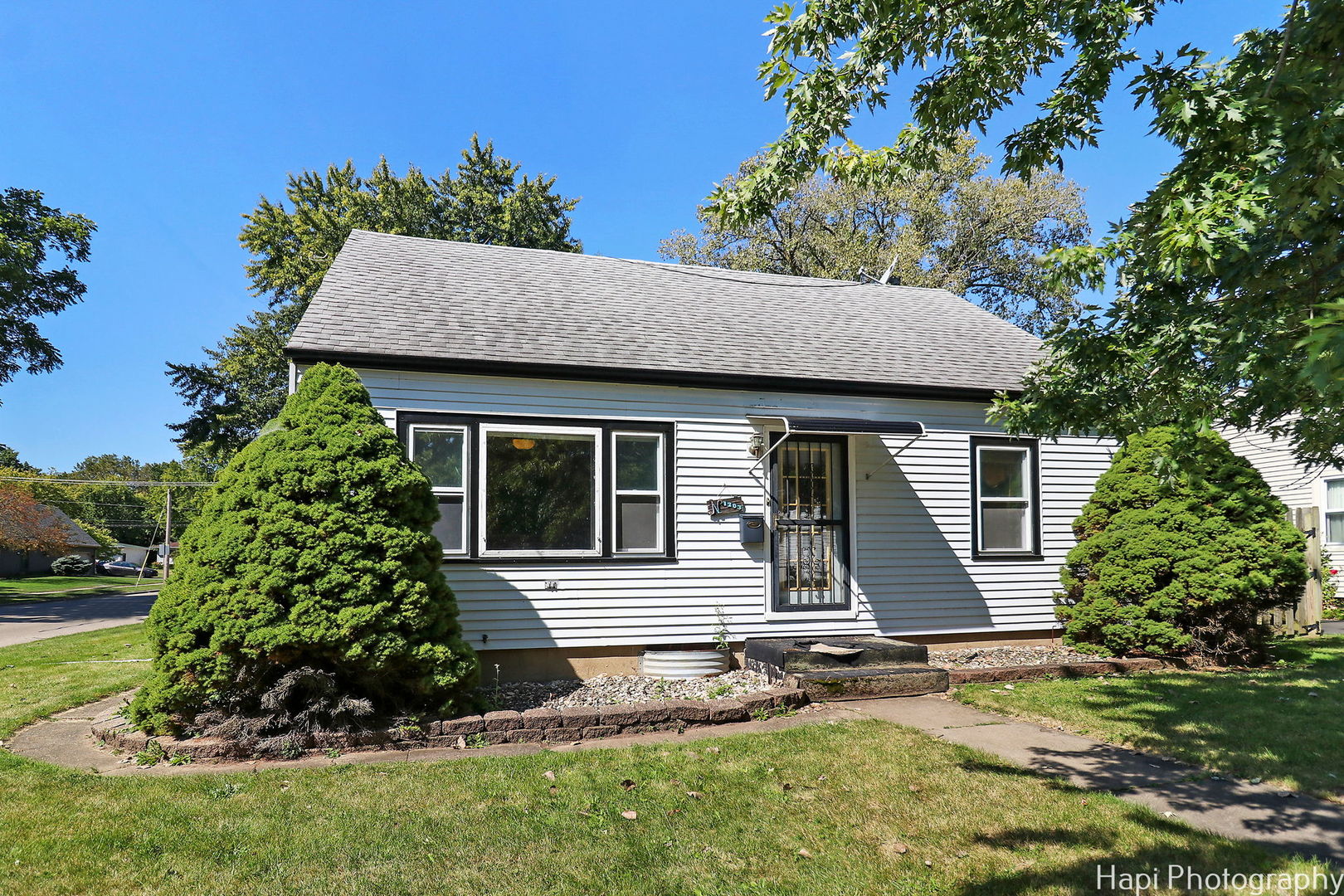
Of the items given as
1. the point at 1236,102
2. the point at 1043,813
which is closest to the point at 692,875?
the point at 1043,813

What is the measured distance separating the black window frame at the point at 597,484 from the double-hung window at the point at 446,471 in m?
0.04

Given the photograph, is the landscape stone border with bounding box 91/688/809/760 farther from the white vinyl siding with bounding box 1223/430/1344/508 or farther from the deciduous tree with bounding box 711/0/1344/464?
the white vinyl siding with bounding box 1223/430/1344/508

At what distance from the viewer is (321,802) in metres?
4.69

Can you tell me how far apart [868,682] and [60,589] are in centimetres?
3745

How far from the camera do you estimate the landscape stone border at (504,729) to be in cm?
571

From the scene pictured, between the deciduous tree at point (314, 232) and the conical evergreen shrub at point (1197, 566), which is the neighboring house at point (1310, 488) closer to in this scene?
the conical evergreen shrub at point (1197, 566)

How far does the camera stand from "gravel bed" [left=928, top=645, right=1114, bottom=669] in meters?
9.09

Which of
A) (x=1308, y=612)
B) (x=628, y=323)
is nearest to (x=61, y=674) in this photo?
(x=628, y=323)

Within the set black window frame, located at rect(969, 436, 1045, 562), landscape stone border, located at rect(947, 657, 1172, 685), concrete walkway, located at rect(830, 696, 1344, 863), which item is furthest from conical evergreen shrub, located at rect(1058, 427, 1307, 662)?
concrete walkway, located at rect(830, 696, 1344, 863)

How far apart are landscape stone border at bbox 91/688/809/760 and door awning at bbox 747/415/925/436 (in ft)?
9.84

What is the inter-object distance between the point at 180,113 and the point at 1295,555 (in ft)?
63.7

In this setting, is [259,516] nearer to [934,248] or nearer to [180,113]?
[180,113]

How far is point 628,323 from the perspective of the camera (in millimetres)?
10070

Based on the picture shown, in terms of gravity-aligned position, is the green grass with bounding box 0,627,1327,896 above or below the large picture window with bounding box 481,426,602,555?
below
